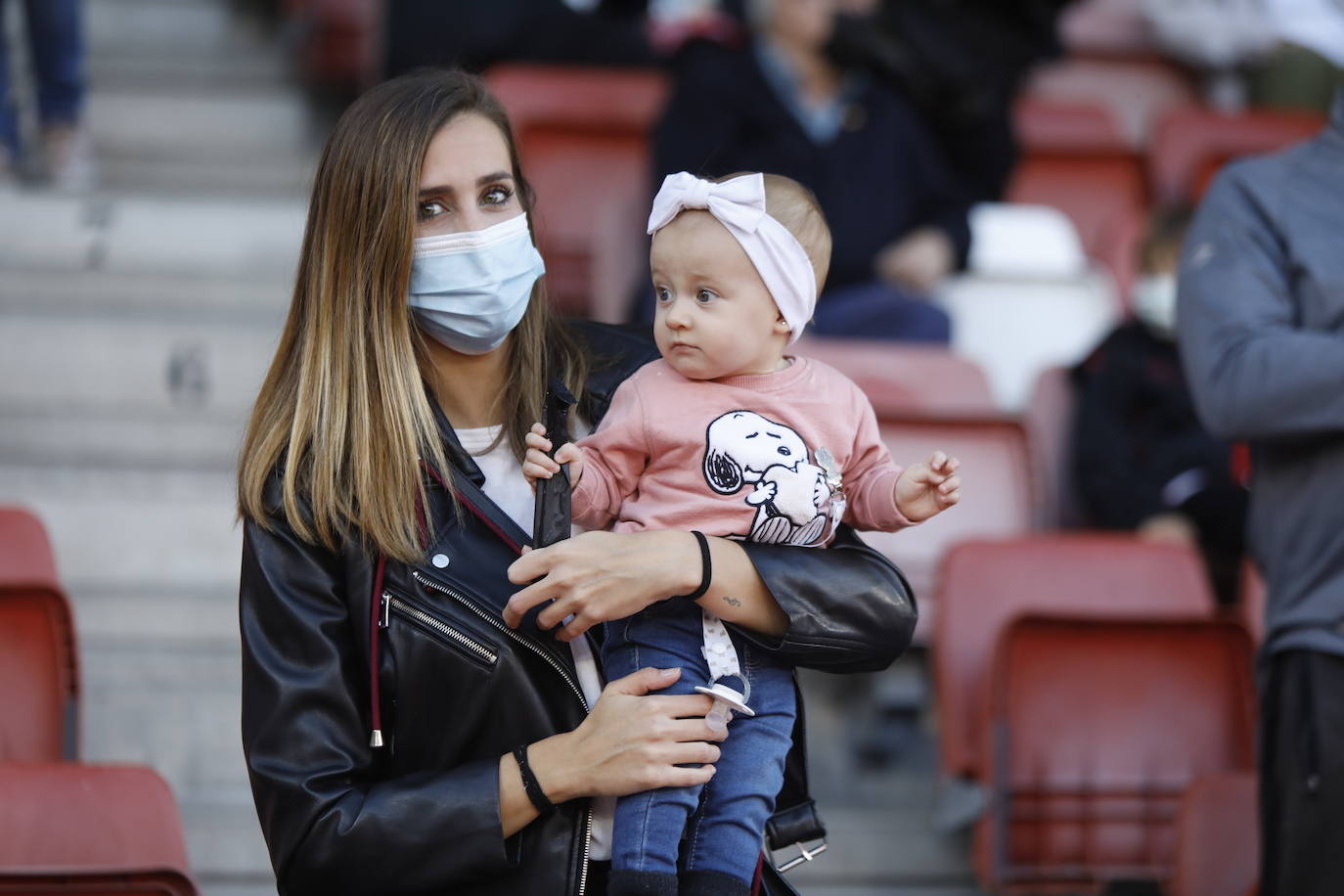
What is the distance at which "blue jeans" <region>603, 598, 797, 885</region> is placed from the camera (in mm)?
1719

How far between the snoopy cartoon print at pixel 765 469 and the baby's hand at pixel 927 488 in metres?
0.09

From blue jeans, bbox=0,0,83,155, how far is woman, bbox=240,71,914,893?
11.0 ft

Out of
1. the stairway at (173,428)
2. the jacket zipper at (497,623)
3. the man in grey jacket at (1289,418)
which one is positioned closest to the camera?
the jacket zipper at (497,623)

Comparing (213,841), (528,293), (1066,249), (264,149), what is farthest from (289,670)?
(264,149)

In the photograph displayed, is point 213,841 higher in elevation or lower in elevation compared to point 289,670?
lower

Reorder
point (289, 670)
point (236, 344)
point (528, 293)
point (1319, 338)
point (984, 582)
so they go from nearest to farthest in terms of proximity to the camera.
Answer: point (289, 670), point (528, 293), point (1319, 338), point (984, 582), point (236, 344)

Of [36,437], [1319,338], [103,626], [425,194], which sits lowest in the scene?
[103,626]

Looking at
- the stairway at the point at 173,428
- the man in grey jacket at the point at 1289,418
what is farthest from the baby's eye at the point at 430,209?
the stairway at the point at 173,428

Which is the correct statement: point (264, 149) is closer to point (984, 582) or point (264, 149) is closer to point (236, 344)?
point (236, 344)

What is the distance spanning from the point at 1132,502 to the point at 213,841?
227 cm

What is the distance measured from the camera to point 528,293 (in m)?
1.93

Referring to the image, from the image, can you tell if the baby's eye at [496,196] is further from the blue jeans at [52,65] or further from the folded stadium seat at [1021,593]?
the blue jeans at [52,65]

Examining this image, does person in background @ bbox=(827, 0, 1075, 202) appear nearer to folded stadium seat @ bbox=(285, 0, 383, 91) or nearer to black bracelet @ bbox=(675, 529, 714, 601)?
folded stadium seat @ bbox=(285, 0, 383, 91)

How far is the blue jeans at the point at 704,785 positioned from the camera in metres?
1.72
